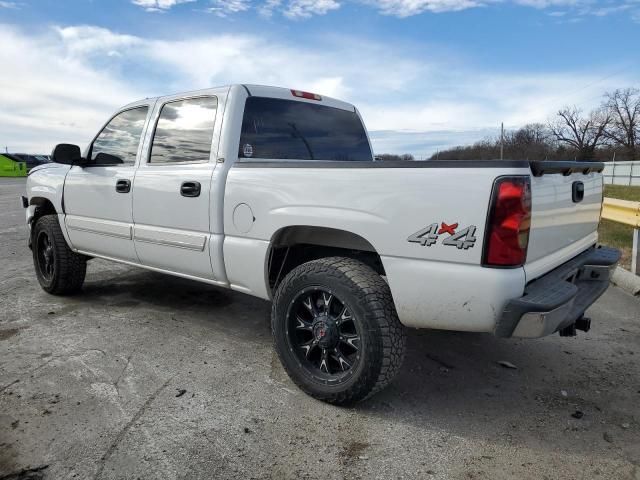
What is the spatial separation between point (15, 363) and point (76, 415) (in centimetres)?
103

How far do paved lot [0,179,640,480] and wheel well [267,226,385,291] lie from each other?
28.8 inches

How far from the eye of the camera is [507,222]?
2355 mm

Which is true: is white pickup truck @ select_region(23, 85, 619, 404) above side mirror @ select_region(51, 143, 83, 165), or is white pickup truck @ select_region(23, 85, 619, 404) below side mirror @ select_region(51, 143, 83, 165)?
below

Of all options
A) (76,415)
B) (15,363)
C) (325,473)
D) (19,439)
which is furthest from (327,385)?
(15,363)

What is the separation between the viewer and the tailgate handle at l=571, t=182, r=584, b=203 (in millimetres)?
2993

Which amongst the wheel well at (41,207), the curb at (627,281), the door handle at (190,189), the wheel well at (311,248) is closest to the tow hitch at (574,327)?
the wheel well at (311,248)

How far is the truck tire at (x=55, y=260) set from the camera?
5.03 meters

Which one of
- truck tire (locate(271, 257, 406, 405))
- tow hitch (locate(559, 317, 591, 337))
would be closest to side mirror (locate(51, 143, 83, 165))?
truck tire (locate(271, 257, 406, 405))

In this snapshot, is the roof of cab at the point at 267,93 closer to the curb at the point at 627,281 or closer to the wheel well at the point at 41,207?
the wheel well at the point at 41,207

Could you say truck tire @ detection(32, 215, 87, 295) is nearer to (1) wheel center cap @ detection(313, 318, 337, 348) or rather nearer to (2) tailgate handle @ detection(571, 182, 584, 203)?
(1) wheel center cap @ detection(313, 318, 337, 348)

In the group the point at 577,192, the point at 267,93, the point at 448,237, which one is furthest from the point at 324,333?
the point at 267,93

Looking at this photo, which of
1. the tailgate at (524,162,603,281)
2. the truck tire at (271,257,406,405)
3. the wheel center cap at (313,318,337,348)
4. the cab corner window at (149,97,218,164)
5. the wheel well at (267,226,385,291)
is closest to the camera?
the tailgate at (524,162,603,281)

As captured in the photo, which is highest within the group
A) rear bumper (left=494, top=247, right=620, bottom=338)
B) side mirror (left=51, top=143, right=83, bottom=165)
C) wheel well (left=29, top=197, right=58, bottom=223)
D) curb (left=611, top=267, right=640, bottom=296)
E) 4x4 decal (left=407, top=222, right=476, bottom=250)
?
side mirror (left=51, top=143, right=83, bottom=165)

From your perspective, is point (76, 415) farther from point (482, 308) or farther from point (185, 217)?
point (482, 308)
